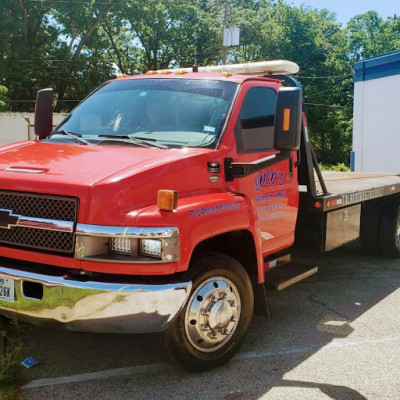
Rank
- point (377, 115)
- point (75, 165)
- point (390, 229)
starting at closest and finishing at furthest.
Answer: point (75, 165), point (390, 229), point (377, 115)

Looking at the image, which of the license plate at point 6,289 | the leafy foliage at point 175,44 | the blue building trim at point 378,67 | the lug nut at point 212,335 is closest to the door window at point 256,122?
the lug nut at point 212,335

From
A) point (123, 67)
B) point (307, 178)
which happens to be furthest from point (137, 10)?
point (307, 178)

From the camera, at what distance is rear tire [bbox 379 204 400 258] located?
7.43 meters

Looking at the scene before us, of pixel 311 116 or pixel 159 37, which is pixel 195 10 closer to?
pixel 159 37

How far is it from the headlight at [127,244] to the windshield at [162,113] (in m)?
1.02

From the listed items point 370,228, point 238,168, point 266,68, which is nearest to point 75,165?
point 238,168

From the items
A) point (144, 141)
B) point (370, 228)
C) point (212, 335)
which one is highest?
point (144, 141)

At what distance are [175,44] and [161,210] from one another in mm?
39253

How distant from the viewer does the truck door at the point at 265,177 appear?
4383 mm

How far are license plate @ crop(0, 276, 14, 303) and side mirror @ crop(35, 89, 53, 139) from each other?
1836 millimetres

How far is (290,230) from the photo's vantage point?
5.04 meters

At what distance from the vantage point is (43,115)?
5.03 m

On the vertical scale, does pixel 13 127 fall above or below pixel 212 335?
above

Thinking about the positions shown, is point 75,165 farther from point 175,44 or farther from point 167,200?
point 175,44
